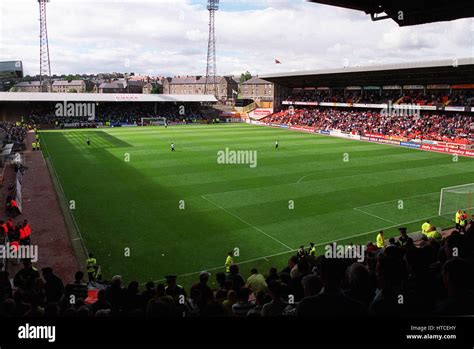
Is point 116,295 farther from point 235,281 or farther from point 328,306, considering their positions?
point 328,306

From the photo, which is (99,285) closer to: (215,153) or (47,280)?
(47,280)

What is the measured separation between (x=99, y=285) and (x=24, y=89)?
492 ft

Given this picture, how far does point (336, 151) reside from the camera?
3962 centimetres

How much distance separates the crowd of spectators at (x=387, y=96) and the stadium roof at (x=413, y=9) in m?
45.4

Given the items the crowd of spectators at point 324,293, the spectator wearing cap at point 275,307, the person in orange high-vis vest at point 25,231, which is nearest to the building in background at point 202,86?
the person in orange high-vis vest at point 25,231

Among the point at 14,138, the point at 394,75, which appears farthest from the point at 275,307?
the point at 394,75

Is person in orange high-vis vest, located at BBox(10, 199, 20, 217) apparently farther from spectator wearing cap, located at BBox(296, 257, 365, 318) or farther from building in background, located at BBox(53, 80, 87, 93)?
building in background, located at BBox(53, 80, 87, 93)

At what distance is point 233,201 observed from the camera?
21.8 meters

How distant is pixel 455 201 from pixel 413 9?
15.2 meters

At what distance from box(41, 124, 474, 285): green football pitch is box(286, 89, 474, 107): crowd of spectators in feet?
53.9

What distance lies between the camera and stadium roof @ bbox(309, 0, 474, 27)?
8938mm

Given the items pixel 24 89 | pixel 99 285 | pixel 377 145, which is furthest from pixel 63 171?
pixel 24 89

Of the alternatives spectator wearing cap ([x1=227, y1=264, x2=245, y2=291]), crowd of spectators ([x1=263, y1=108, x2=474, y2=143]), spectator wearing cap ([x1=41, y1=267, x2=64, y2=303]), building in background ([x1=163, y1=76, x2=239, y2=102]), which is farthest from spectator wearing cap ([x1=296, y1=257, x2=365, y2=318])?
building in background ([x1=163, y1=76, x2=239, y2=102])

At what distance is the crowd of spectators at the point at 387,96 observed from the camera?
5147cm
